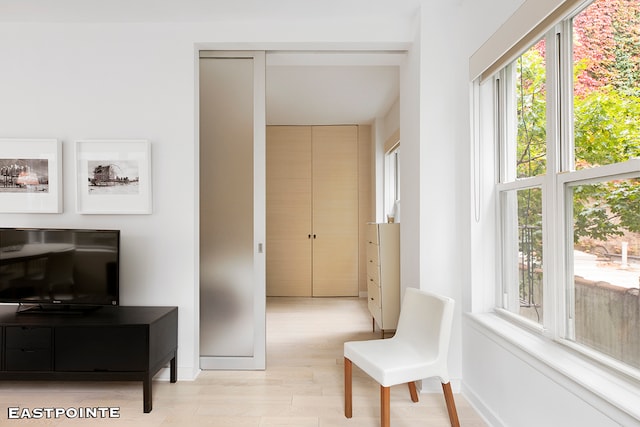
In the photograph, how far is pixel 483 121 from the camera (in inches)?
103

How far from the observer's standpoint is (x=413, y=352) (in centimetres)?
237

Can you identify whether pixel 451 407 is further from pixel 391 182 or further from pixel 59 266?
pixel 391 182

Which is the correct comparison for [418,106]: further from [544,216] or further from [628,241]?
[628,241]

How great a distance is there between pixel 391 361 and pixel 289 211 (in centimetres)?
429

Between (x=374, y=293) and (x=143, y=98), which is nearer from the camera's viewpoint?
(x=143, y=98)

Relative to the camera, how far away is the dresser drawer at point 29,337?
8.47 feet

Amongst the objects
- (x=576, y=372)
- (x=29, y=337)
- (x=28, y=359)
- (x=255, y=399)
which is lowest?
(x=255, y=399)

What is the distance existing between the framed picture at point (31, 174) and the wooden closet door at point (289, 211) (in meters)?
3.51

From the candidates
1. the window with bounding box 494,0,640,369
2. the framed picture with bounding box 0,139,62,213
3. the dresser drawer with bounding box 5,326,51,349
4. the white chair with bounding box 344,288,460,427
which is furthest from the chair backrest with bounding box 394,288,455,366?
the framed picture with bounding box 0,139,62,213

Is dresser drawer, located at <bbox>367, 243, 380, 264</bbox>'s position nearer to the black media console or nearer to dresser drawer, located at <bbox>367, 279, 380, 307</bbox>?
dresser drawer, located at <bbox>367, 279, 380, 307</bbox>

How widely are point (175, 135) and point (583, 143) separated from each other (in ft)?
8.13

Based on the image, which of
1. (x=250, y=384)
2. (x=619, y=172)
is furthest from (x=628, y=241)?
(x=250, y=384)

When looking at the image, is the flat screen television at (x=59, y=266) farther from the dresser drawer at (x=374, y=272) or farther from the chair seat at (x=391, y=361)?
the dresser drawer at (x=374, y=272)

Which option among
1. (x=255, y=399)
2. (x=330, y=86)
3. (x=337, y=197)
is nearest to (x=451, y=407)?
(x=255, y=399)
